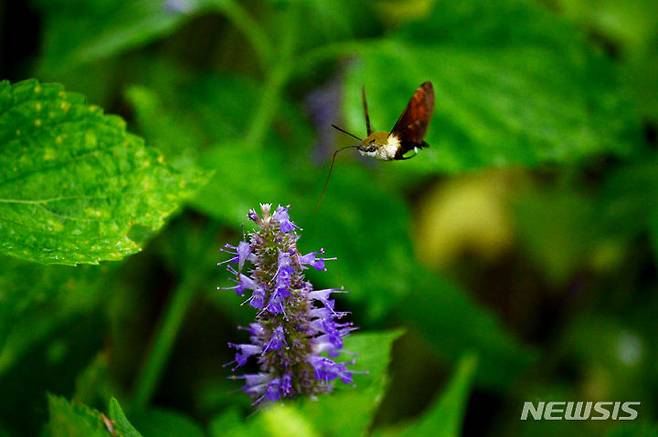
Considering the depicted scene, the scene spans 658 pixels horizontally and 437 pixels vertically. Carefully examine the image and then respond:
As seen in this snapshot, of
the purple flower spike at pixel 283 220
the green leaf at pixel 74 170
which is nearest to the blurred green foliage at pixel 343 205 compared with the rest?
the green leaf at pixel 74 170

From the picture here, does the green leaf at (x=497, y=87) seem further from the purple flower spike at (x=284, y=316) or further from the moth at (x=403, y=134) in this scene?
the purple flower spike at (x=284, y=316)

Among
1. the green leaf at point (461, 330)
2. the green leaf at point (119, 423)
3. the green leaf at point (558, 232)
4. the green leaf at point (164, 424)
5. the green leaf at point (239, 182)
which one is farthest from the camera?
the green leaf at point (558, 232)

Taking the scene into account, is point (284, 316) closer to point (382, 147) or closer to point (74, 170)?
point (382, 147)

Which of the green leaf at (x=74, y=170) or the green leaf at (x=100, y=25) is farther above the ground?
the green leaf at (x=100, y=25)

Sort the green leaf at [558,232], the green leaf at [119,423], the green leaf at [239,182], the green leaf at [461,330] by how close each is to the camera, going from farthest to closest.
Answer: the green leaf at [558,232] < the green leaf at [461,330] < the green leaf at [239,182] < the green leaf at [119,423]

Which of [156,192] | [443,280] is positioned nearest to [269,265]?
[156,192]

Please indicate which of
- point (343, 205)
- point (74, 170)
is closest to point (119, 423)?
point (74, 170)

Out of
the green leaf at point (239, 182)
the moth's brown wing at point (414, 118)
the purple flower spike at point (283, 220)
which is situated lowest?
the purple flower spike at point (283, 220)

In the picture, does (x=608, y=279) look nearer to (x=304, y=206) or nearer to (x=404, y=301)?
(x=404, y=301)
